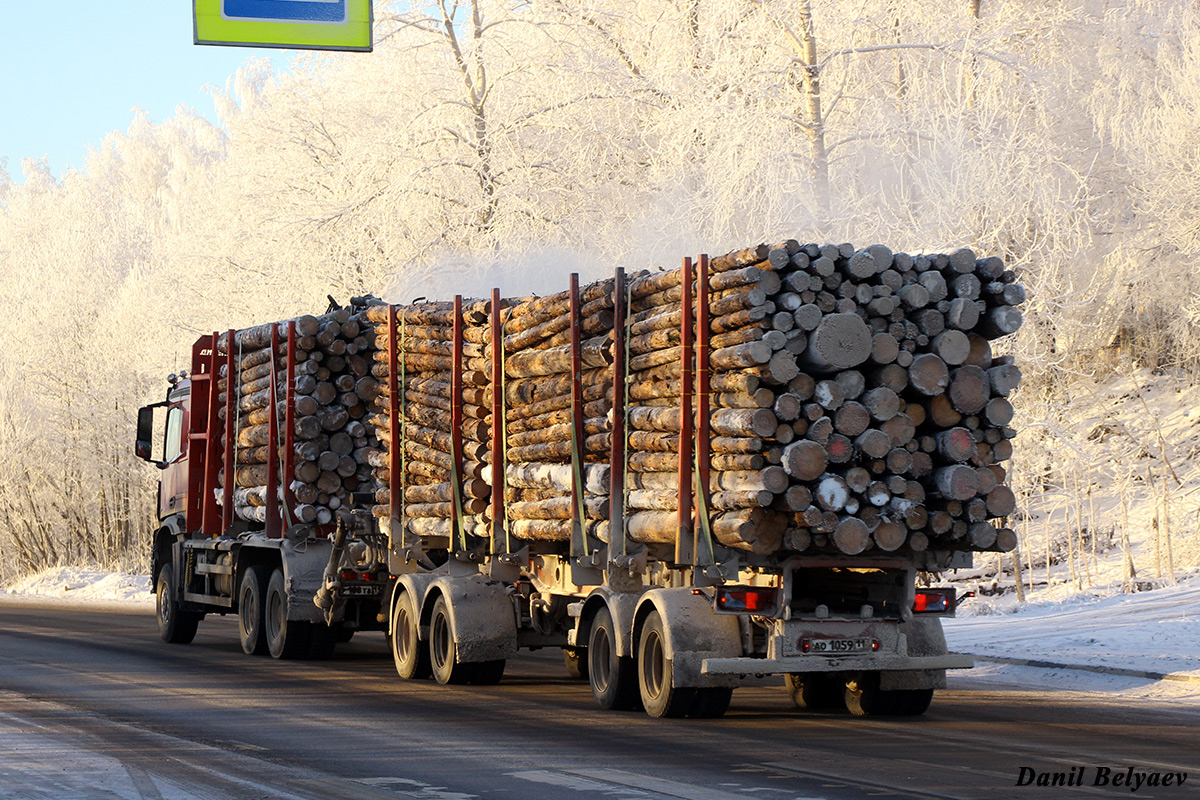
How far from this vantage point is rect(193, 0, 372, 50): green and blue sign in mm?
11312

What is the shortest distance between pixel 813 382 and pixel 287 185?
21.9 m

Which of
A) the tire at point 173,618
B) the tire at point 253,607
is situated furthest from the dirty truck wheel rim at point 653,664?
the tire at point 173,618

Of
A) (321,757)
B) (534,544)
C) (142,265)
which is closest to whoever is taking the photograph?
(321,757)

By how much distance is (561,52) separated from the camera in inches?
1119

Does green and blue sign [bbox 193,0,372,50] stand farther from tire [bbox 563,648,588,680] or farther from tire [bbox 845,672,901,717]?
tire [bbox 563,648,588,680]

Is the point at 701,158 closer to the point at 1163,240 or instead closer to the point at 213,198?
the point at 1163,240

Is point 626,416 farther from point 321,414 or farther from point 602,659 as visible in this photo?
point 321,414

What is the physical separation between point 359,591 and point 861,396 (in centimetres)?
717

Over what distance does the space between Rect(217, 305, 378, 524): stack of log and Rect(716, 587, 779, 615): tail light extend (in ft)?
22.2

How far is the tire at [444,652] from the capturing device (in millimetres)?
13953

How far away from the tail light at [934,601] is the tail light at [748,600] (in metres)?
1.14

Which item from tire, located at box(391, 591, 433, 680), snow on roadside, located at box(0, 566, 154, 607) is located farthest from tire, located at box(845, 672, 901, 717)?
snow on roadside, located at box(0, 566, 154, 607)

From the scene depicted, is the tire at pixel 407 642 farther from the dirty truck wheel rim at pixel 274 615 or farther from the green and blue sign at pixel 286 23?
the green and blue sign at pixel 286 23

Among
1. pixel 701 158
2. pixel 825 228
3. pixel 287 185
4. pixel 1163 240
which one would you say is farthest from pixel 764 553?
pixel 287 185
